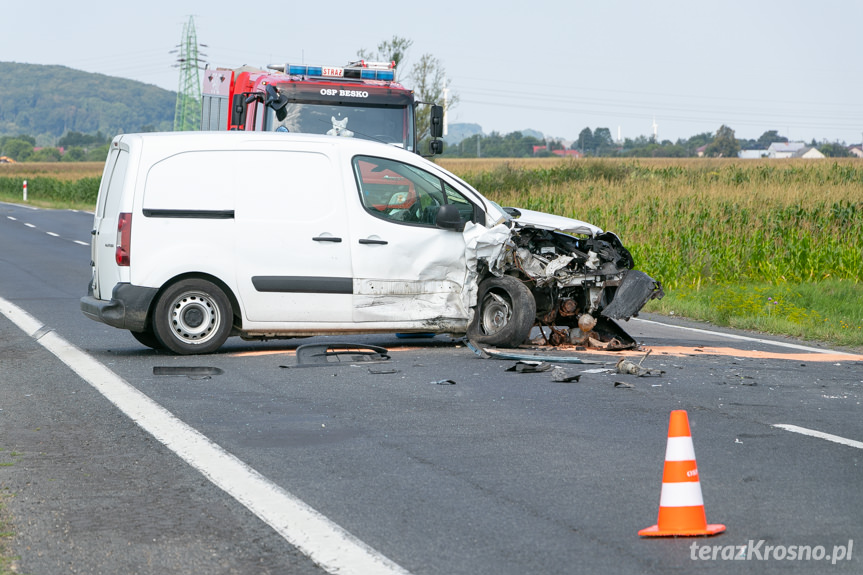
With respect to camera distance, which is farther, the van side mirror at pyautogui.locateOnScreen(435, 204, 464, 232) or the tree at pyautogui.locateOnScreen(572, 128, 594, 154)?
the tree at pyautogui.locateOnScreen(572, 128, 594, 154)

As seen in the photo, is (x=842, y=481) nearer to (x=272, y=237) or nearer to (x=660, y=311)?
(x=272, y=237)

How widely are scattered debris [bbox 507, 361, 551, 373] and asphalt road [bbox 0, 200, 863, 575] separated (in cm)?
17

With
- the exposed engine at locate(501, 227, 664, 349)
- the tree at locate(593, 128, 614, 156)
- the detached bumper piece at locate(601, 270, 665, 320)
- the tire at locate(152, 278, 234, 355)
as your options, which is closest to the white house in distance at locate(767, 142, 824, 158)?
the tree at locate(593, 128, 614, 156)

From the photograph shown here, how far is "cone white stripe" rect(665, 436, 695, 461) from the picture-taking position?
15.1ft

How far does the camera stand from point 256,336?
10.0 m

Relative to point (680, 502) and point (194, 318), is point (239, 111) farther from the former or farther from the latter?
point (680, 502)

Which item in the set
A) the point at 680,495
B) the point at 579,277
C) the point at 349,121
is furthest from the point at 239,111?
the point at 680,495

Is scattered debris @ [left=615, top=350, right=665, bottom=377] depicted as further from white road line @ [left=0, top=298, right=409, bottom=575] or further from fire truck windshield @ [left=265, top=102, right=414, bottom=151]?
fire truck windshield @ [left=265, top=102, right=414, bottom=151]

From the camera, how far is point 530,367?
8.95 m

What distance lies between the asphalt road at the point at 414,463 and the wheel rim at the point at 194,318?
23cm

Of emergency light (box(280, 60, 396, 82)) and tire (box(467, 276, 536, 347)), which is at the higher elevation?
emergency light (box(280, 60, 396, 82))

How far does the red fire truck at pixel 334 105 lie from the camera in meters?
15.5

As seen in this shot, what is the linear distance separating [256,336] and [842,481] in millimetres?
5949

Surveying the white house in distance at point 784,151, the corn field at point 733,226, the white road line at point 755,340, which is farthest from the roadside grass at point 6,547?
the white house in distance at point 784,151
